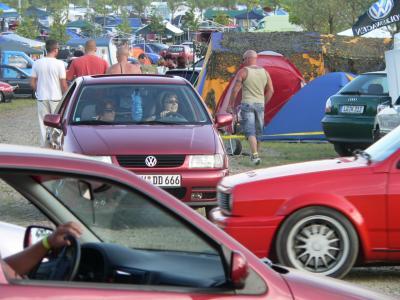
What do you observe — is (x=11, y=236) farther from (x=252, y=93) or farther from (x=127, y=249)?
(x=252, y=93)

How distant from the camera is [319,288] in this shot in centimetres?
421

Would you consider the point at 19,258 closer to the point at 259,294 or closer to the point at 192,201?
the point at 259,294

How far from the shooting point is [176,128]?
423 inches

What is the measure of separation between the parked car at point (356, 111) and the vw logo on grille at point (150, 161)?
7.57 meters

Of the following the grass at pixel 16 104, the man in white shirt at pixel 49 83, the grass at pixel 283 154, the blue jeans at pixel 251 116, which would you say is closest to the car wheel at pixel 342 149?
the grass at pixel 283 154

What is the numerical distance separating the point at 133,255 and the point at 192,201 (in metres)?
5.95

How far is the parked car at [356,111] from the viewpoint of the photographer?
17.2 metres

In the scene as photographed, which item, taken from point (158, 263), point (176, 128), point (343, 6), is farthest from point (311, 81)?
point (343, 6)

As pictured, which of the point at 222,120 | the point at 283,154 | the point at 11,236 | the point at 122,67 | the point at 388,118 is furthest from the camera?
the point at 283,154

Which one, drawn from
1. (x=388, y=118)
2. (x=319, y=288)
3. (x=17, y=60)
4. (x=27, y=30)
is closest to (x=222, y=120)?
(x=388, y=118)

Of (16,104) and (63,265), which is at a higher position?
(63,265)

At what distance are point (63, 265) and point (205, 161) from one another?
6342 millimetres

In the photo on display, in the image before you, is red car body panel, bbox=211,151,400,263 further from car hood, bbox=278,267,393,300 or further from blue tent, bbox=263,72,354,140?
blue tent, bbox=263,72,354,140

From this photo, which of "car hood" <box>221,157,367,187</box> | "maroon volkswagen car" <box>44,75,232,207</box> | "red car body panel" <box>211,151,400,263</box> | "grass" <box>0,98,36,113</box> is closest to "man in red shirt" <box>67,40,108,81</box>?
"maroon volkswagen car" <box>44,75,232,207</box>
